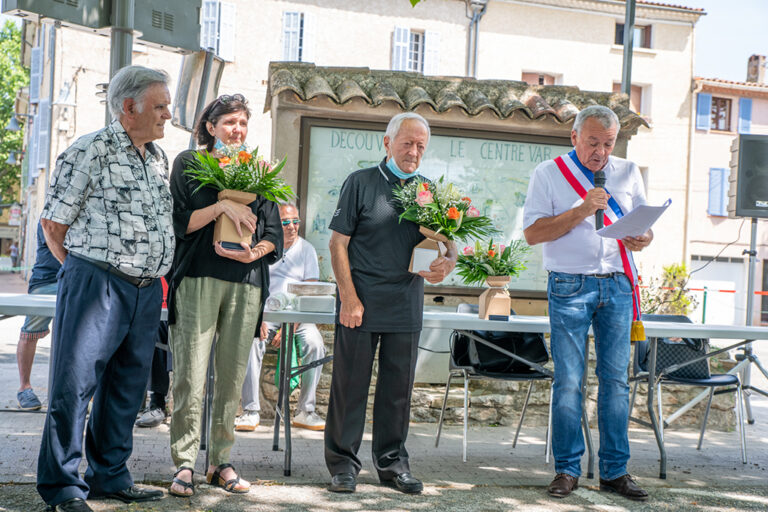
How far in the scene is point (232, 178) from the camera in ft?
12.3

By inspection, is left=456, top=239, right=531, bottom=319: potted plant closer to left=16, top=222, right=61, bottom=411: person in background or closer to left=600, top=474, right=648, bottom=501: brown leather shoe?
left=600, top=474, right=648, bottom=501: brown leather shoe

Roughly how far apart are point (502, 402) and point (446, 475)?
191cm

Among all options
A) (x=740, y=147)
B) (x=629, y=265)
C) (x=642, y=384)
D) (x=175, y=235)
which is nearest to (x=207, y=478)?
(x=175, y=235)

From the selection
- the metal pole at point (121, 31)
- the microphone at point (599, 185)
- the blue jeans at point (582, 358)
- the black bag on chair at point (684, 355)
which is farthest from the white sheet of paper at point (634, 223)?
the metal pole at point (121, 31)

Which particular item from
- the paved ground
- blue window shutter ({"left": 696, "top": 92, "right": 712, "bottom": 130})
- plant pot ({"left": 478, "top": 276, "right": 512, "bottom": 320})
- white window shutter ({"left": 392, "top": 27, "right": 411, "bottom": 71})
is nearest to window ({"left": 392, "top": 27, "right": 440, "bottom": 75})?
white window shutter ({"left": 392, "top": 27, "right": 411, "bottom": 71})

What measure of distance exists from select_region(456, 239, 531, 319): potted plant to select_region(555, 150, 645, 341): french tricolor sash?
0.79 metres

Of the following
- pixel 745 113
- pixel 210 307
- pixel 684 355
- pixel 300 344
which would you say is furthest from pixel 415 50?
pixel 210 307

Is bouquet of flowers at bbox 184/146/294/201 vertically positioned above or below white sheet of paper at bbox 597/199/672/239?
above

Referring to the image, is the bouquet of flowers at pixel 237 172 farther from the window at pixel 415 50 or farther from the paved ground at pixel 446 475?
the window at pixel 415 50

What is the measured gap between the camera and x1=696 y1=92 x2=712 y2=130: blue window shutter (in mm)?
27109

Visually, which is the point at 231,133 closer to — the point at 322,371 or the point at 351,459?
the point at 351,459

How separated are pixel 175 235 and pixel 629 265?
241 centimetres

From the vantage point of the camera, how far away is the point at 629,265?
428 centimetres

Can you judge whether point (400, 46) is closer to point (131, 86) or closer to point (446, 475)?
point (446, 475)
